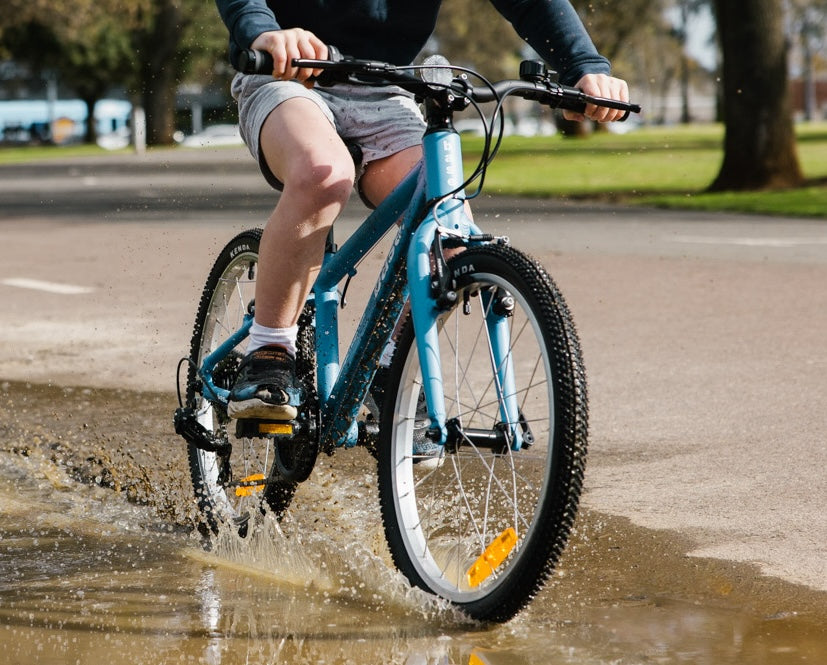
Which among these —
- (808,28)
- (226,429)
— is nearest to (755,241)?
(226,429)

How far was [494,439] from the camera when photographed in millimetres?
3344

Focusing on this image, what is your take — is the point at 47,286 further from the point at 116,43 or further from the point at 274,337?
the point at 116,43

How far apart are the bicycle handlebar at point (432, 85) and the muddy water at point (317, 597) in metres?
1.14

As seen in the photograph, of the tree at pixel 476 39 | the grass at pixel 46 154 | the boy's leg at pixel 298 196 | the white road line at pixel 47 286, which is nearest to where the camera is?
the boy's leg at pixel 298 196

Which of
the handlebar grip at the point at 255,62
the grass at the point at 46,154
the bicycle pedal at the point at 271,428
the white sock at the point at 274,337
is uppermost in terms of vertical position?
the handlebar grip at the point at 255,62

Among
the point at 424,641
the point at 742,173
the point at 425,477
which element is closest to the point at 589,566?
the point at 425,477

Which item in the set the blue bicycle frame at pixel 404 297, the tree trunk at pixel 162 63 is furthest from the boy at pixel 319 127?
the tree trunk at pixel 162 63

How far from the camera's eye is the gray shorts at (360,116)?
12.4 ft

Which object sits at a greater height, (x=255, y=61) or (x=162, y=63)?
(x=162, y=63)

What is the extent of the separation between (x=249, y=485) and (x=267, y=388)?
53 cm

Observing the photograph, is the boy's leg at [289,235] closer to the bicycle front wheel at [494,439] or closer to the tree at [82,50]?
the bicycle front wheel at [494,439]

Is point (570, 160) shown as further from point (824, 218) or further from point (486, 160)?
point (486, 160)

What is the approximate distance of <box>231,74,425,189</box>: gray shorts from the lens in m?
3.79

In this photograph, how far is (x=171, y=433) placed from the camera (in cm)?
572
